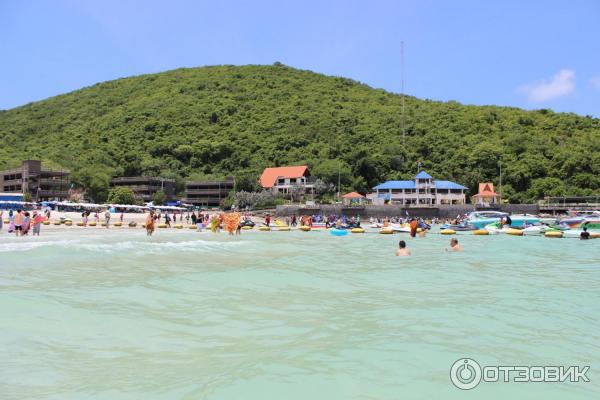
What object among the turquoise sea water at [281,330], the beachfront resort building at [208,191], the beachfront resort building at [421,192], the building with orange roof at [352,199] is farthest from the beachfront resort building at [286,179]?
the turquoise sea water at [281,330]

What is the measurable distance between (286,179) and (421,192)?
2442 centimetres

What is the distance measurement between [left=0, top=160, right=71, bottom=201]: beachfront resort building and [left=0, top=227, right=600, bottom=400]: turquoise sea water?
7463cm

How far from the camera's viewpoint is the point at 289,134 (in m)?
117

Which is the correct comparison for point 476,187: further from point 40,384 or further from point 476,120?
point 40,384

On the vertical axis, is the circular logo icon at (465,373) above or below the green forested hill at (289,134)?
below

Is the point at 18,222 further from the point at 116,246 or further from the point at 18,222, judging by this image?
the point at 116,246

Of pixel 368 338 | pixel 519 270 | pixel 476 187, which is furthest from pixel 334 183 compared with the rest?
pixel 368 338

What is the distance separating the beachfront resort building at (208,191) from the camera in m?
91.2

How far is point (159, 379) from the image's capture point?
5.42m

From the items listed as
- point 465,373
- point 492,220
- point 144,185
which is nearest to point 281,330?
point 465,373

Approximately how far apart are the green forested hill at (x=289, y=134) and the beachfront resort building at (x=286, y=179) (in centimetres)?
320

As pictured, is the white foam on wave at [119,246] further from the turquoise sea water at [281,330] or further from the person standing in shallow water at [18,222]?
the turquoise sea water at [281,330]

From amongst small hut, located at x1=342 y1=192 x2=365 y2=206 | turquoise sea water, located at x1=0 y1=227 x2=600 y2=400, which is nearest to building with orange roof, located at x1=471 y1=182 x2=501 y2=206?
small hut, located at x1=342 y1=192 x2=365 y2=206

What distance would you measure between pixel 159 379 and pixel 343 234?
28.0 m
